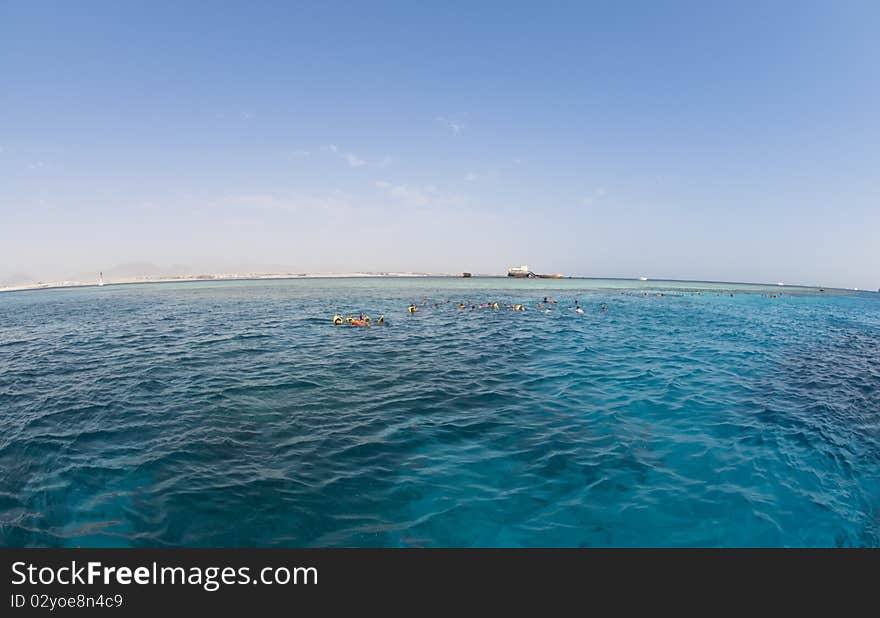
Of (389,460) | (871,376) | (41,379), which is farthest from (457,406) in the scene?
(871,376)

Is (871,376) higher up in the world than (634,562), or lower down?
lower down

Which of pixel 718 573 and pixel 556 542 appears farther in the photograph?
pixel 556 542

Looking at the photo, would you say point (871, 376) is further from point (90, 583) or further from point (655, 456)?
point (90, 583)

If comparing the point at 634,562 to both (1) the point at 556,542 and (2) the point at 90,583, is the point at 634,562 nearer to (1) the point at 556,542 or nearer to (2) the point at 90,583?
(1) the point at 556,542

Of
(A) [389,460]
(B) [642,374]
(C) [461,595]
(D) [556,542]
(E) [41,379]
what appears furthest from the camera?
(B) [642,374]

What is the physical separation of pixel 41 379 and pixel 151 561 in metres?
19.1

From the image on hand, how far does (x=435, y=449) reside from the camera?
9797mm

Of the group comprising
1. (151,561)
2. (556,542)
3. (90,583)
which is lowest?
(556,542)

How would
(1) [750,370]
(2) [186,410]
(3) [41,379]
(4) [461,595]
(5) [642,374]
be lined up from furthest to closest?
1. (1) [750,370]
2. (5) [642,374]
3. (3) [41,379]
4. (2) [186,410]
5. (4) [461,595]

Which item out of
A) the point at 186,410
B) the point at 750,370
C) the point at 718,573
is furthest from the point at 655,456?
the point at 186,410

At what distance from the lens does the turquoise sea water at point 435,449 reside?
22.3 feet

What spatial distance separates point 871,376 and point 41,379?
3987cm

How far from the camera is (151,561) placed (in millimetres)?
4000

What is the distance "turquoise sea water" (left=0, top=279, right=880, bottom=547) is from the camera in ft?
22.3
